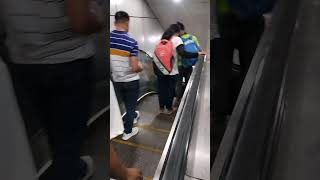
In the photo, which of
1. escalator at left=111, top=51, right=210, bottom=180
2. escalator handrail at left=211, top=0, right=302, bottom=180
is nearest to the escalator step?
escalator at left=111, top=51, right=210, bottom=180

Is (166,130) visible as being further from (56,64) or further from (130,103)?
(56,64)

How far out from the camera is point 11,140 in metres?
0.25

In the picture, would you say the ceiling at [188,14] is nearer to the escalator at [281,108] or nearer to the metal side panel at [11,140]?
the escalator at [281,108]

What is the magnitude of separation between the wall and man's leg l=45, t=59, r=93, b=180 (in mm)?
64

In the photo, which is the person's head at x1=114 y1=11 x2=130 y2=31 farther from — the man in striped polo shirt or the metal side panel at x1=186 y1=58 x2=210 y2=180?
the metal side panel at x1=186 y1=58 x2=210 y2=180

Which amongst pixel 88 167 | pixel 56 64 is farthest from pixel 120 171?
pixel 56 64

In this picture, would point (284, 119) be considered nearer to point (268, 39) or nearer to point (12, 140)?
point (268, 39)

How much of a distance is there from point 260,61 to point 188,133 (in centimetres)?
16

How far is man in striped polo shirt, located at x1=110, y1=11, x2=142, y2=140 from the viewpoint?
29cm

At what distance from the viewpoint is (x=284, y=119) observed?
31 cm

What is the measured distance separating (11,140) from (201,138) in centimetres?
24

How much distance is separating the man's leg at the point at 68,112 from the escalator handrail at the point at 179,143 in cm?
16

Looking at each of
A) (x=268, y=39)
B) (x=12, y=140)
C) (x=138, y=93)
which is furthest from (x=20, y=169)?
(x=268, y=39)

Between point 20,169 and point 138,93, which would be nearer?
point 20,169
